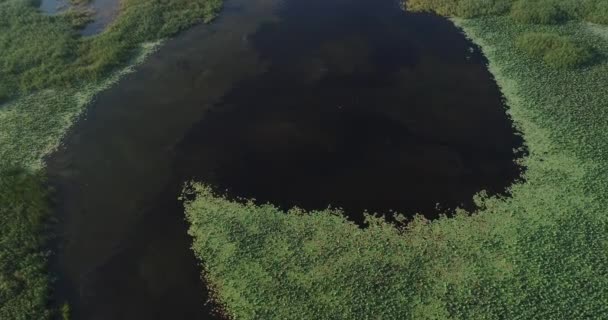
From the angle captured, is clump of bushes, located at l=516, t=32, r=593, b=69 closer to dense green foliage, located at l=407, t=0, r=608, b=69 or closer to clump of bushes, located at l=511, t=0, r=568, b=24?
dense green foliage, located at l=407, t=0, r=608, b=69

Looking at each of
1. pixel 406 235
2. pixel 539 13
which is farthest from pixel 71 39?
pixel 539 13

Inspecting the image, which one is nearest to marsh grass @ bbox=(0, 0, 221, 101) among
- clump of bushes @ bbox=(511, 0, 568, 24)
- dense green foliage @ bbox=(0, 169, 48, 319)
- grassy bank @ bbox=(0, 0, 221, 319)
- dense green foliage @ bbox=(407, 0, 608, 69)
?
grassy bank @ bbox=(0, 0, 221, 319)

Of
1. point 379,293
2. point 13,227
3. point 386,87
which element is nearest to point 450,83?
Answer: point 386,87

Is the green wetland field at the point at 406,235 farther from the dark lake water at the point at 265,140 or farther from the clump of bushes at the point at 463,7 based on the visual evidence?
Result: the clump of bushes at the point at 463,7

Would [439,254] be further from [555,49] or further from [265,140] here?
[555,49]

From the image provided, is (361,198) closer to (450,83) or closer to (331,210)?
(331,210)

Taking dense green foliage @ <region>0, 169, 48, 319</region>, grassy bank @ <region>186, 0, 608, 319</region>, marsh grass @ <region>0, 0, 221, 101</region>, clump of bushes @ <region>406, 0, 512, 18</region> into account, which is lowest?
dense green foliage @ <region>0, 169, 48, 319</region>

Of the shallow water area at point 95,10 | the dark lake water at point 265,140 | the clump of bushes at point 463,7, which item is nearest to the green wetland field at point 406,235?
the dark lake water at point 265,140
